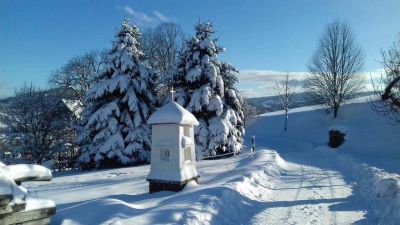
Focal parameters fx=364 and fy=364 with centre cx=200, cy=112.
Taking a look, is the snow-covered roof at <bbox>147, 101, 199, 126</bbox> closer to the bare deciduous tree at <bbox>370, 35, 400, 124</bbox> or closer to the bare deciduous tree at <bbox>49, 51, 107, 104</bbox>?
the bare deciduous tree at <bbox>370, 35, 400, 124</bbox>

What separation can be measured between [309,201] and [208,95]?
1258 cm

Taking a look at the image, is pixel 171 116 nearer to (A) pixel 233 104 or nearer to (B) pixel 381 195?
(B) pixel 381 195

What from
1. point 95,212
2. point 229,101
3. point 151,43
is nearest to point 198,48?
point 229,101

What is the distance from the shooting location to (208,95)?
2120 cm

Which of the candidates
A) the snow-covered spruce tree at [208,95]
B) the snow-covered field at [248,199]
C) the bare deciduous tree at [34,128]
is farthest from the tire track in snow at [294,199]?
the bare deciduous tree at [34,128]

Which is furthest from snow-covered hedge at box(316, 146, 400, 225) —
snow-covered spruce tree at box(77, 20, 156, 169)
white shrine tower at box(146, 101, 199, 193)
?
snow-covered spruce tree at box(77, 20, 156, 169)

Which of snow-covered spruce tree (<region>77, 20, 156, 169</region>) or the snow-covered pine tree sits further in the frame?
the snow-covered pine tree

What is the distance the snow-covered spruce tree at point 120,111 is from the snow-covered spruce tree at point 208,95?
2404mm

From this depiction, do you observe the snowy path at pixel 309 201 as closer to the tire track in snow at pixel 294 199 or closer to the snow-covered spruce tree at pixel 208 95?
the tire track in snow at pixel 294 199

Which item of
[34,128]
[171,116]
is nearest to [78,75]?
[34,128]

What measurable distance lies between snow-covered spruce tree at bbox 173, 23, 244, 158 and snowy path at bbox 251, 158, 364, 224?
26.0 ft

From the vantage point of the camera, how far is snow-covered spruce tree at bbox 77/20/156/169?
20312mm

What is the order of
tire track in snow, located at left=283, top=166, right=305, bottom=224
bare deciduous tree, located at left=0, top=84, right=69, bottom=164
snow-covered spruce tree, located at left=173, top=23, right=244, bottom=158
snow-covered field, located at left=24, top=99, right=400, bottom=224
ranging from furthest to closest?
bare deciduous tree, located at left=0, top=84, right=69, bottom=164 < snow-covered spruce tree, located at left=173, top=23, right=244, bottom=158 < tire track in snow, located at left=283, top=166, right=305, bottom=224 < snow-covered field, located at left=24, top=99, right=400, bottom=224

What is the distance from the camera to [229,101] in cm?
2311
